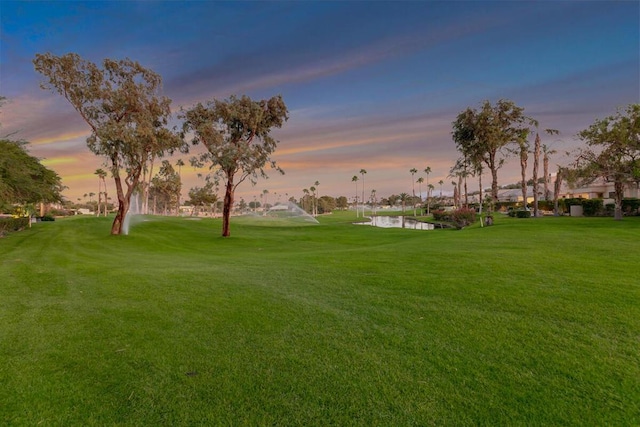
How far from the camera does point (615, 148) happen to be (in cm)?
2331

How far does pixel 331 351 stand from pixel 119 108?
27.4m

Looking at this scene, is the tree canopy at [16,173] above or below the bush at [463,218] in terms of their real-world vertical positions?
above

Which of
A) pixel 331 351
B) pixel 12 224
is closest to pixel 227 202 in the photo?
pixel 12 224

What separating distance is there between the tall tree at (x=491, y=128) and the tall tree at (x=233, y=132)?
18.0 metres

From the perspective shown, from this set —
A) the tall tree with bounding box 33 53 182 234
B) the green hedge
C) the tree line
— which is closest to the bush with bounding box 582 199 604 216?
the tree line

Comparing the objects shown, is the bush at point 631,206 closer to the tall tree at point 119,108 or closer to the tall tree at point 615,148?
the tall tree at point 615,148

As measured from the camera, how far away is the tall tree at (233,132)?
25062mm

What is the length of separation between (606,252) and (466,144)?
80.2ft

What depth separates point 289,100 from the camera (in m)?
27.2

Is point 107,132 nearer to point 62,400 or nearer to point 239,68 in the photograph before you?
point 239,68

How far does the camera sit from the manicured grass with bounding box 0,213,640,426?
122 inches

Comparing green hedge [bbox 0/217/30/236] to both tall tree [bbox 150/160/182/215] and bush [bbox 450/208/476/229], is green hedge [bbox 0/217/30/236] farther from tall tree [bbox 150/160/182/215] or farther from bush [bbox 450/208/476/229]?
bush [bbox 450/208/476/229]

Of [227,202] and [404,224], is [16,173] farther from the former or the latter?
[404,224]

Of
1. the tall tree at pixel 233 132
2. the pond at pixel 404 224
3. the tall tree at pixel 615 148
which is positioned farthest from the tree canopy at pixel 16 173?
the tall tree at pixel 615 148
